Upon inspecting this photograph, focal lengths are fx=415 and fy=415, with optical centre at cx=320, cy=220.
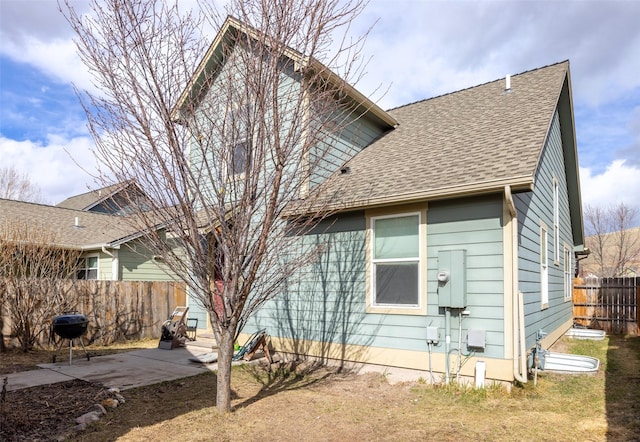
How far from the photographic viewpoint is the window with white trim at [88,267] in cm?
1447

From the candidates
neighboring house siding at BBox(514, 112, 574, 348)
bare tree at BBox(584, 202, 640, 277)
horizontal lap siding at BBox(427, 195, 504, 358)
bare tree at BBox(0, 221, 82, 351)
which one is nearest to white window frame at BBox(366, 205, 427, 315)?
horizontal lap siding at BBox(427, 195, 504, 358)

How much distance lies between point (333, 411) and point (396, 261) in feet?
8.72

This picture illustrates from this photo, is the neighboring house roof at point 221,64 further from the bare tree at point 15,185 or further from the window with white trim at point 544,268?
the bare tree at point 15,185

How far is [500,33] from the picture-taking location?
10344 mm

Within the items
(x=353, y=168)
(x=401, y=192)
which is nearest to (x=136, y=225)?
(x=401, y=192)

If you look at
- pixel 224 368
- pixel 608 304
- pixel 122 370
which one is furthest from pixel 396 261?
pixel 608 304

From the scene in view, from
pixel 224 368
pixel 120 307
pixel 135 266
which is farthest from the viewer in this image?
pixel 135 266

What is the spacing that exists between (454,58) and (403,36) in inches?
120

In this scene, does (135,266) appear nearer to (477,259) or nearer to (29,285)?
(29,285)

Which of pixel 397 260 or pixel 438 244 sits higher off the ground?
pixel 438 244

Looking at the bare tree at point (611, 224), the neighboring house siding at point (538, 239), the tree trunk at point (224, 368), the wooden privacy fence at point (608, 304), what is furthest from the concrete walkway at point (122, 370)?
the bare tree at point (611, 224)

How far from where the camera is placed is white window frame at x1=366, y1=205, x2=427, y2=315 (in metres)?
6.36

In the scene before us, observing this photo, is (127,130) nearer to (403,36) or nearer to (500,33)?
(403,36)

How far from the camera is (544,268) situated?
325 inches
